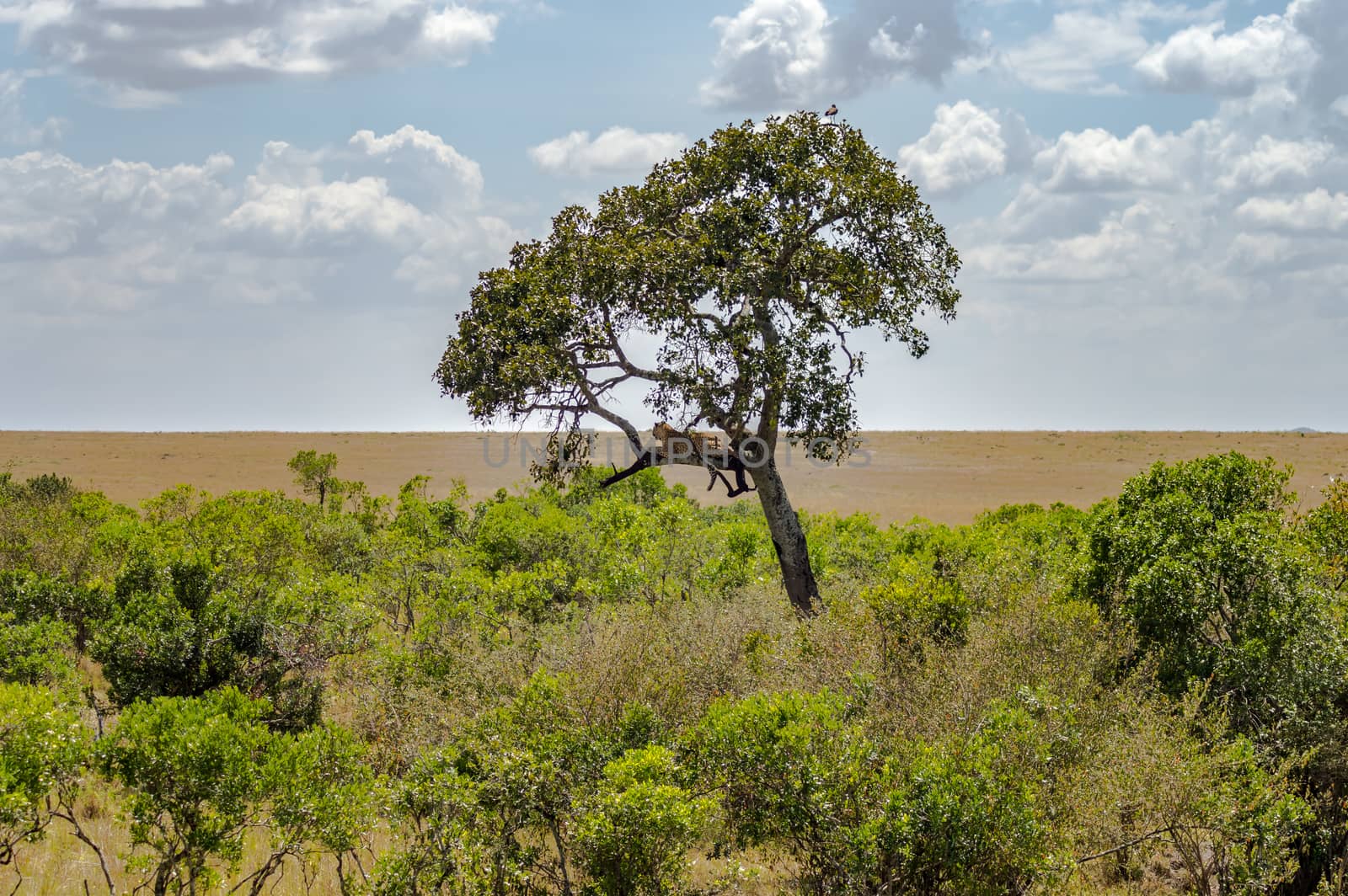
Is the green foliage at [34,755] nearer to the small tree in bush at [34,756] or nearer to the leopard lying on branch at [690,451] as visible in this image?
the small tree in bush at [34,756]

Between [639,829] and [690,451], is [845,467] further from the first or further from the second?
[639,829]

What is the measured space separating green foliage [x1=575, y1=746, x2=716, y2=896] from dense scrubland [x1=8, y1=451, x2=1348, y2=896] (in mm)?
30

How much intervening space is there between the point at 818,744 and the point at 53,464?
93.4 meters

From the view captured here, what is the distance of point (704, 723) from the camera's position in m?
9.05

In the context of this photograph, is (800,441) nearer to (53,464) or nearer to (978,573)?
(978,573)

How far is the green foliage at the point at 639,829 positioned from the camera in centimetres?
760

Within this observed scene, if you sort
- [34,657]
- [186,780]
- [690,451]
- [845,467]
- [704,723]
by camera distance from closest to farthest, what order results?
[186,780] → [704,723] → [34,657] → [690,451] → [845,467]

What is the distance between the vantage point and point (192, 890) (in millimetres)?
7984

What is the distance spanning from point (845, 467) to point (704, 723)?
3055 inches

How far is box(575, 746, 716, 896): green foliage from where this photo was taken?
24.9ft

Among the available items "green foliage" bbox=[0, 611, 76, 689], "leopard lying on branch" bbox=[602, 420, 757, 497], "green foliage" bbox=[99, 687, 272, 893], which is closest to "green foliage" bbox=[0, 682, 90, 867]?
"green foliage" bbox=[99, 687, 272, 893]

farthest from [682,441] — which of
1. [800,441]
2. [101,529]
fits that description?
[101,529]

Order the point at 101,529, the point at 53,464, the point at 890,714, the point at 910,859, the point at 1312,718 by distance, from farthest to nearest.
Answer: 1. the point at 53,464
2. the point at 101,529
3. the point at 1312,718
4. the point at 890,714
5. the point at 910,859

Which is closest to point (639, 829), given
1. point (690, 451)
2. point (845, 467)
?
point (690, 451)
